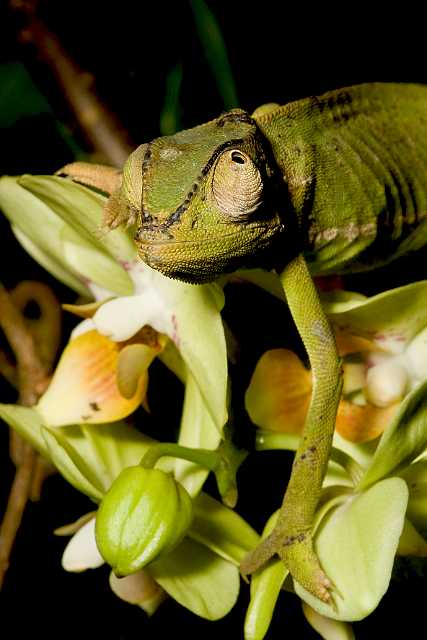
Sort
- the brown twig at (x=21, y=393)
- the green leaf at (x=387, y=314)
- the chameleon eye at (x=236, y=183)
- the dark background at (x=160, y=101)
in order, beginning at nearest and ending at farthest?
1. the chameleon eye at (x=236, y=183)
2. the green leaf at (x=387, y=314)
3. the brown twig at (x=21, y=393)
4. the dark background at (x=160, y=101)

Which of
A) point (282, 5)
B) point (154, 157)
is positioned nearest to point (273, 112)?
point (154, 157)

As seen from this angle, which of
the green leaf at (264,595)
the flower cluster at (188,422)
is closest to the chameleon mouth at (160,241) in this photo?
the flower cluster at (188,422)

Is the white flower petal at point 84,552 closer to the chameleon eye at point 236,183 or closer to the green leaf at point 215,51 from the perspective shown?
the chameleon eye at point 236,183

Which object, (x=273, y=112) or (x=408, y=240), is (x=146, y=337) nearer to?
(x=273, y=112)

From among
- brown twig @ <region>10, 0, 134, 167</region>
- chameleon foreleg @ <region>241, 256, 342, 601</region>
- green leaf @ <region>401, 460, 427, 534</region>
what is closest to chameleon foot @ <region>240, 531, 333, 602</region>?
chameleon foreleg @ <region>241, 256, 342, 601</region>

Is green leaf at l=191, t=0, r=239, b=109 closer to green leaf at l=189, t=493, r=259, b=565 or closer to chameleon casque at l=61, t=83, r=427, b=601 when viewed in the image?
chameleon casque at l=61, t=83, r=427, b=601
